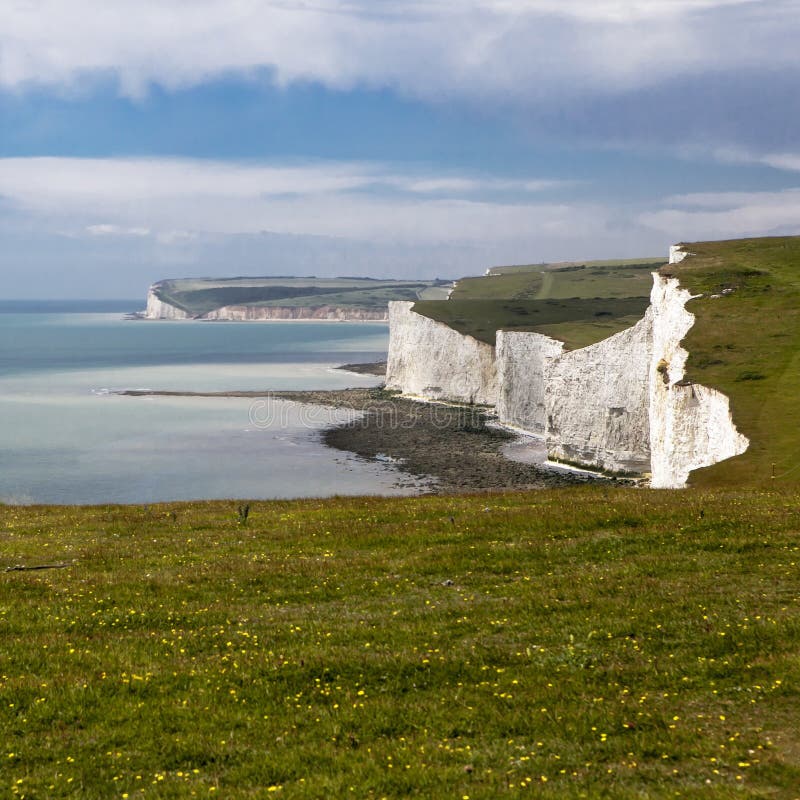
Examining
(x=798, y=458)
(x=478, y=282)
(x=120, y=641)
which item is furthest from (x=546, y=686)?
(x=478, y=282)

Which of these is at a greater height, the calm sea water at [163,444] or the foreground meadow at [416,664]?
the foreground meadow at [416,664]

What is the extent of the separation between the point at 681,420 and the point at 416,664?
4006cm

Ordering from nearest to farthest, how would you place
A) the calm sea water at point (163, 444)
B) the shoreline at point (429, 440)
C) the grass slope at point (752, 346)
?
the grass slope at point (752, 346) → the calm sea water at point (163, 444) → the shoreline at point (429, 440)

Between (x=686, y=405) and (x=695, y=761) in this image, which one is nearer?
(x=695, y=761)

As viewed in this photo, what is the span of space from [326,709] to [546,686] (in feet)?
9.26

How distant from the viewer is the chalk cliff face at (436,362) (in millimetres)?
111062

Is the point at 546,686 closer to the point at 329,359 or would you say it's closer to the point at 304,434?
the point at 304,434

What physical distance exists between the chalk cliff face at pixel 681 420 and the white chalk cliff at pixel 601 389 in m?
0.06

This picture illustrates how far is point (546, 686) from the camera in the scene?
1106 centimetres

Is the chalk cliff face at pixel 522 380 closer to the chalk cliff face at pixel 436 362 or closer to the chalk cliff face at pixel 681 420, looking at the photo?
the chalk cliff face at pixel 436 362

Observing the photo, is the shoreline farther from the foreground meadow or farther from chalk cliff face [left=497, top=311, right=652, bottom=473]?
the foreground meadow

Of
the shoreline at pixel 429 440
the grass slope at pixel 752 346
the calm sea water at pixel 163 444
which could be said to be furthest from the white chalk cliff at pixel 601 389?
the calm sea water at pixel 163 444

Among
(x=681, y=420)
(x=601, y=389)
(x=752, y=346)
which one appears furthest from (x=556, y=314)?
(x=681, y=420)

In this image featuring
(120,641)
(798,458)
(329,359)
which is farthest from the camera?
(329,359)
